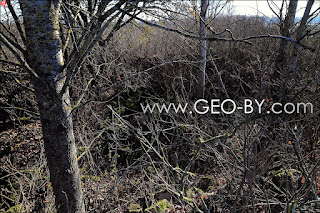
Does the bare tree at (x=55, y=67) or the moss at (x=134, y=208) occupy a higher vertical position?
the bare tree at (x=55, y=67)

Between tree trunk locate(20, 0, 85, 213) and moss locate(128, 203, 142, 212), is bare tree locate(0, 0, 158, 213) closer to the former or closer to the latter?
tree trunk locate(20, 0, 85, 213)

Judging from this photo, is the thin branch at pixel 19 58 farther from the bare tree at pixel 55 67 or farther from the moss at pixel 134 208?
the moss at pixel 134 208

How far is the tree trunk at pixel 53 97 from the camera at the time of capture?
1850mm

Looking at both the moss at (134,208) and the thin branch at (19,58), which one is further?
the moss at (134,208)

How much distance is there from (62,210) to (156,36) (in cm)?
875

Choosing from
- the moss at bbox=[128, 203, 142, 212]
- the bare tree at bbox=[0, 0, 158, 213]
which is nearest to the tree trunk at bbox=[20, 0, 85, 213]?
the bare tree at bbox=[0, 0, 158, 213]

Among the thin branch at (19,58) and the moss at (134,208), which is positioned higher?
the thin branch at (19,58)

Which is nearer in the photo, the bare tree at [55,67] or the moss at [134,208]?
the bare tree at [55,67]

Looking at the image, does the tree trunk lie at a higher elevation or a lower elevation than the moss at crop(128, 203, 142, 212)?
higher

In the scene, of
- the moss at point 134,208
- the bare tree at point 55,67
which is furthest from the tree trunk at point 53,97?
the moss at point 134,208

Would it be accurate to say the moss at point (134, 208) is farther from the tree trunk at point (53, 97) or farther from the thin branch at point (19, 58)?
the thin branch at point (19, 58)

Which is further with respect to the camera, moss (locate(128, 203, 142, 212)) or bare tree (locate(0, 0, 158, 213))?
moss (locate(128, 203, 142, 212))

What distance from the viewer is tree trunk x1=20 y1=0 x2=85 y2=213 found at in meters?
1.85

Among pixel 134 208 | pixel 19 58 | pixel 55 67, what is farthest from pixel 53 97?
pixel 134 208
